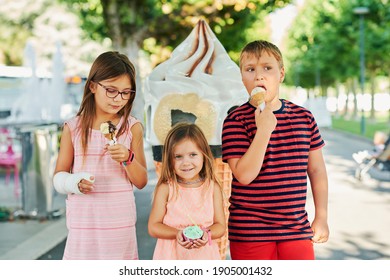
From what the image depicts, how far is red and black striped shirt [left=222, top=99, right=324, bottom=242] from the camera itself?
2.32 meters

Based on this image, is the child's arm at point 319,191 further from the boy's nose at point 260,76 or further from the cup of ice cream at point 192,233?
the cup of ice cream at point 192,233

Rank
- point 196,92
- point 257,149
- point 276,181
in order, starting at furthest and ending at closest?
Answer: point 196,92 < point 276,181 < point 257,149

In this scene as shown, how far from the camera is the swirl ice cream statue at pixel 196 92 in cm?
319

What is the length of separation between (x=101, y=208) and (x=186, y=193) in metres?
0.37

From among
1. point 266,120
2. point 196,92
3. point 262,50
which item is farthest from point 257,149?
point 196,92

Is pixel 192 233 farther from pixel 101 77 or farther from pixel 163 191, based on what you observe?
pixel 101 77

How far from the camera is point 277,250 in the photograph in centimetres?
240

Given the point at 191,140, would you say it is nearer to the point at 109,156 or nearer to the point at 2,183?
the point at 109,156

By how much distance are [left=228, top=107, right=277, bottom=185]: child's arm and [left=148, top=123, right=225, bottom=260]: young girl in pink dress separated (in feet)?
0.63

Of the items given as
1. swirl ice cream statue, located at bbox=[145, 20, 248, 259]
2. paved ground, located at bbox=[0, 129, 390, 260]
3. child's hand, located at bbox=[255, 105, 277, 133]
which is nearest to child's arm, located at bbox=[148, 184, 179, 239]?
child's hand, located at bbox=[255, 105, 277, 133]

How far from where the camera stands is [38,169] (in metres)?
7.12

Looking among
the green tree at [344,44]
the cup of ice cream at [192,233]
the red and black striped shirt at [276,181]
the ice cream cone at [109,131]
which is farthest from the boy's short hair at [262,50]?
the green tree at [344,44]

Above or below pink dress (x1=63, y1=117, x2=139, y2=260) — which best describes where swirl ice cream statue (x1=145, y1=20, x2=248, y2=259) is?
above

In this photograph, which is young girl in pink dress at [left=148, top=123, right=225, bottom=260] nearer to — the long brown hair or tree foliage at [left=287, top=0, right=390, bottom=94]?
the long brown hair
